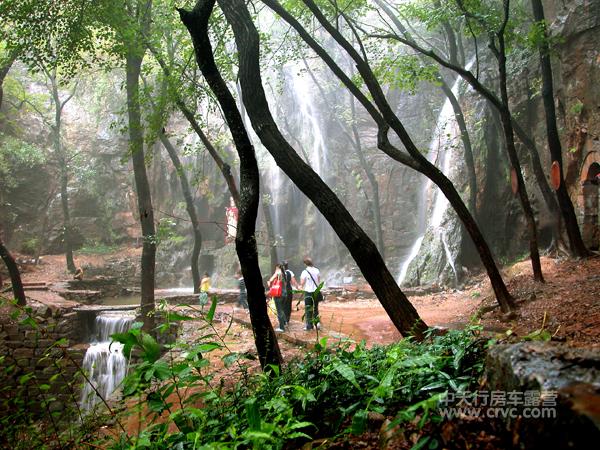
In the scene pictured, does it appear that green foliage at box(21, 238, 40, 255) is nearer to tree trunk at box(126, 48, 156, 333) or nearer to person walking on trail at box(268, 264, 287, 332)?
tree trunk at box(126, 48, 156, 333)

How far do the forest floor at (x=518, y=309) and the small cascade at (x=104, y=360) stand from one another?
11.6 feet

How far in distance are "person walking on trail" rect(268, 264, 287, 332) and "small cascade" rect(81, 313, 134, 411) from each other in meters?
3.87

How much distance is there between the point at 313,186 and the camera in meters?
5.41

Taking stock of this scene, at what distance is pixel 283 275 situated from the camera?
9.55m

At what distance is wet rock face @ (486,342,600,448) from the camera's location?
1.45 m

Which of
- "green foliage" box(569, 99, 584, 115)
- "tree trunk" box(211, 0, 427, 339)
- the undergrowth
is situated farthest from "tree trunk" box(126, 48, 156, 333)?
"green foliage" box(569, 99, 584, 115)

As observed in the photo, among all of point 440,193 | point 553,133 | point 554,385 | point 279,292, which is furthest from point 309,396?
point 440,193

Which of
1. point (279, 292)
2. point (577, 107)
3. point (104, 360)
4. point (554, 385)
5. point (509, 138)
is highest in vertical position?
point (577, 107)

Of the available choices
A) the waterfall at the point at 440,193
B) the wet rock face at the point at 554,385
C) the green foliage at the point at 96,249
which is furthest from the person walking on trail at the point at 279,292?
the green foliage at the point at 96,249

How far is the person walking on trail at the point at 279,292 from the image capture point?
9.36 metres

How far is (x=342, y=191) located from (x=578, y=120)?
14455mm

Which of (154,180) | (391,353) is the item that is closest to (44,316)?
(391,353)

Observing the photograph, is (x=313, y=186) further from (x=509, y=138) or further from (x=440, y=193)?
(x=440, y=193)

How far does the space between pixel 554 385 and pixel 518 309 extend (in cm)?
731
